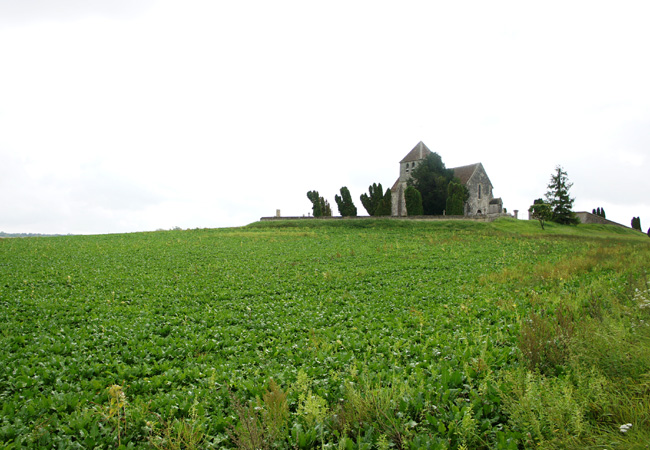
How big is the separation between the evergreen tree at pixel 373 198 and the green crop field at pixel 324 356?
44897 millimetres

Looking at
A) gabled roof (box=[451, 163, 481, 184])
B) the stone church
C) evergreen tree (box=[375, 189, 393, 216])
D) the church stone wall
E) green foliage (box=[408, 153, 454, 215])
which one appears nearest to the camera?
green foliage (box=[408, 153, 454, 215])

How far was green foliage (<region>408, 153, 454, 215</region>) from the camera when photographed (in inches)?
2183

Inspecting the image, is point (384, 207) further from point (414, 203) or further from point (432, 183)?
point (414, 203)

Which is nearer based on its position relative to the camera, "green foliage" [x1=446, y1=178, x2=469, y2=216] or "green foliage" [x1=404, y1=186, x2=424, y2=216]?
"green foliage" [x1=446, y1=178, x2=469, y2=216]

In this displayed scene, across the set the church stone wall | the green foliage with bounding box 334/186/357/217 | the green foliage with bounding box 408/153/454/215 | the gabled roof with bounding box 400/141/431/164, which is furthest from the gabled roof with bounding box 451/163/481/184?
the green foliage with bounding box 334/186/357/217

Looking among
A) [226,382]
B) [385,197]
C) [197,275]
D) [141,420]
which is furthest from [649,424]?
[385,197]

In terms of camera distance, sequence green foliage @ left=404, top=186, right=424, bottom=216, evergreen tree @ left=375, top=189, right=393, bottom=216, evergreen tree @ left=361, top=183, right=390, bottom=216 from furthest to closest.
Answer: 1. evergreen tree @ left=361, top=183, right=390, bottom=216
2. evergreen tree @ left=375, top=189, right=393, bottom=216
3. green foliage @ left=404, top=186, right=424, bottom=216

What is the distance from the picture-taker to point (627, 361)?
5.02 meters

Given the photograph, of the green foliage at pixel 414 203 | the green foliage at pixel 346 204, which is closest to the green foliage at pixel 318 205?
the green foliage at pixel 346 204

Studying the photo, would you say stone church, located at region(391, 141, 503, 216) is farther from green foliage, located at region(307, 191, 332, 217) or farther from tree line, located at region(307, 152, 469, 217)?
green foliage, located at region(307, 191, 332, 217)

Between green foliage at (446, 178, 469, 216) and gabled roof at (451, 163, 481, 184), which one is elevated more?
gabled roof at (451, 163, 481, 184)

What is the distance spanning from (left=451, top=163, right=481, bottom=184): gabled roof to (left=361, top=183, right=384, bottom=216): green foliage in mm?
13286

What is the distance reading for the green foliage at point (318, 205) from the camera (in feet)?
191

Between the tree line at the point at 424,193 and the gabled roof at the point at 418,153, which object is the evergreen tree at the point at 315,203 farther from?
the gabled roof at the point at 418,153
